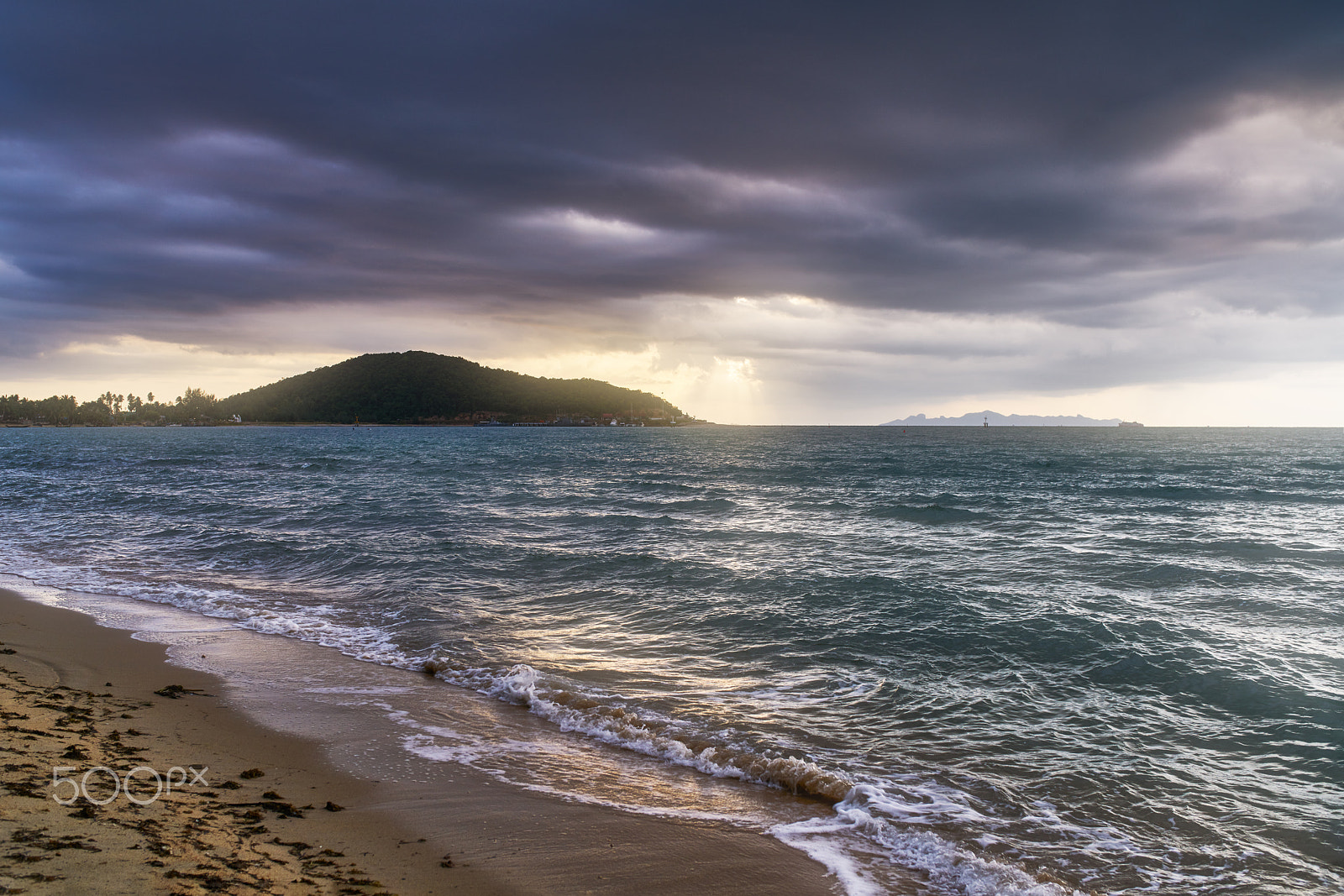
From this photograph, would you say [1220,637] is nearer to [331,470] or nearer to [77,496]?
[77,496]

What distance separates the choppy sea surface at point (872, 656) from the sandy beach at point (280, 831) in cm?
60

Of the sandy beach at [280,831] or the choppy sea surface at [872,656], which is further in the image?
the choppy sea surface at [872,656]

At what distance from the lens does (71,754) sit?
6.17m

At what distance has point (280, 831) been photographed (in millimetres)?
5371

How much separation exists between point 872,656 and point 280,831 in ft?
28.4

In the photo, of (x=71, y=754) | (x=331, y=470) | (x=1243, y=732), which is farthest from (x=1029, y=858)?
(x=331, y=470)

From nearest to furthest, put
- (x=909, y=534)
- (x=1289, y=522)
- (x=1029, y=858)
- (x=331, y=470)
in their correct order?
(x=1029, y=858) → (x=909, y=534) → (x=1289, y=522) → (x=331, y=470)

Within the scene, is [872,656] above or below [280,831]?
below

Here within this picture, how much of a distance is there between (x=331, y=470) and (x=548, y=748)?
56053 mm

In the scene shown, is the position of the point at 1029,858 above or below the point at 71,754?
below

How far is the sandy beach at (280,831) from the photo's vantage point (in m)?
4.48

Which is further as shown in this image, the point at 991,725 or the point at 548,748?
the point at 991,725

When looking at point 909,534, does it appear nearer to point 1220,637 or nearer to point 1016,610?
point 1016,610

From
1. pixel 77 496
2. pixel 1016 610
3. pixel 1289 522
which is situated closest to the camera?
pixel 1016 610
